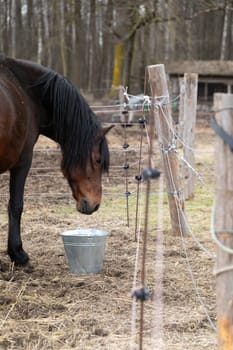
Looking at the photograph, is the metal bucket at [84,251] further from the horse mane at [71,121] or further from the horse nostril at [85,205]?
the horse mane at [71,121]

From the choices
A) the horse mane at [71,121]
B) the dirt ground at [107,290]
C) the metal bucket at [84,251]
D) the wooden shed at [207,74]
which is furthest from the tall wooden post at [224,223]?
the wooden shed at [207,74]

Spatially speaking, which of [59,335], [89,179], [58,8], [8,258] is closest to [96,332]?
[59,335]

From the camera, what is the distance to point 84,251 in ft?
15.3

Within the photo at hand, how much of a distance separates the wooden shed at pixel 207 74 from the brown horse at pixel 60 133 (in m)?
19.4

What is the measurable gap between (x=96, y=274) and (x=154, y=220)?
7.57 ft

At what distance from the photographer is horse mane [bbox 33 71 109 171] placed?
4.80 meters

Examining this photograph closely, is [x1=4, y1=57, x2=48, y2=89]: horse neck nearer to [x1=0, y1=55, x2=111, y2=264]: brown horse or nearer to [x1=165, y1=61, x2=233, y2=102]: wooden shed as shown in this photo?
[x1=0, y1=55, x2=111, y2=264]: brown horse

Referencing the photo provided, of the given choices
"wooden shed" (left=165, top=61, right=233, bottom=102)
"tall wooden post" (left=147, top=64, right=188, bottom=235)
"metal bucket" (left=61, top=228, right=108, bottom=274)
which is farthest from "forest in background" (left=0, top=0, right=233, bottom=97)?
"metal bucket" (left=61, top=228, right=108, bottom=274)

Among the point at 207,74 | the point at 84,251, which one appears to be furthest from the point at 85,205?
the point at 207,74

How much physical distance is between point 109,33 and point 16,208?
71.4ft

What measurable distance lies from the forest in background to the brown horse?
1379cm

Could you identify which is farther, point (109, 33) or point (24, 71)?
point (109, 33)

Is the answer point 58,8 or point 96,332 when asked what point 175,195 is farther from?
point 58,8

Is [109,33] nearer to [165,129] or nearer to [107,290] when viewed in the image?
[165,129]
